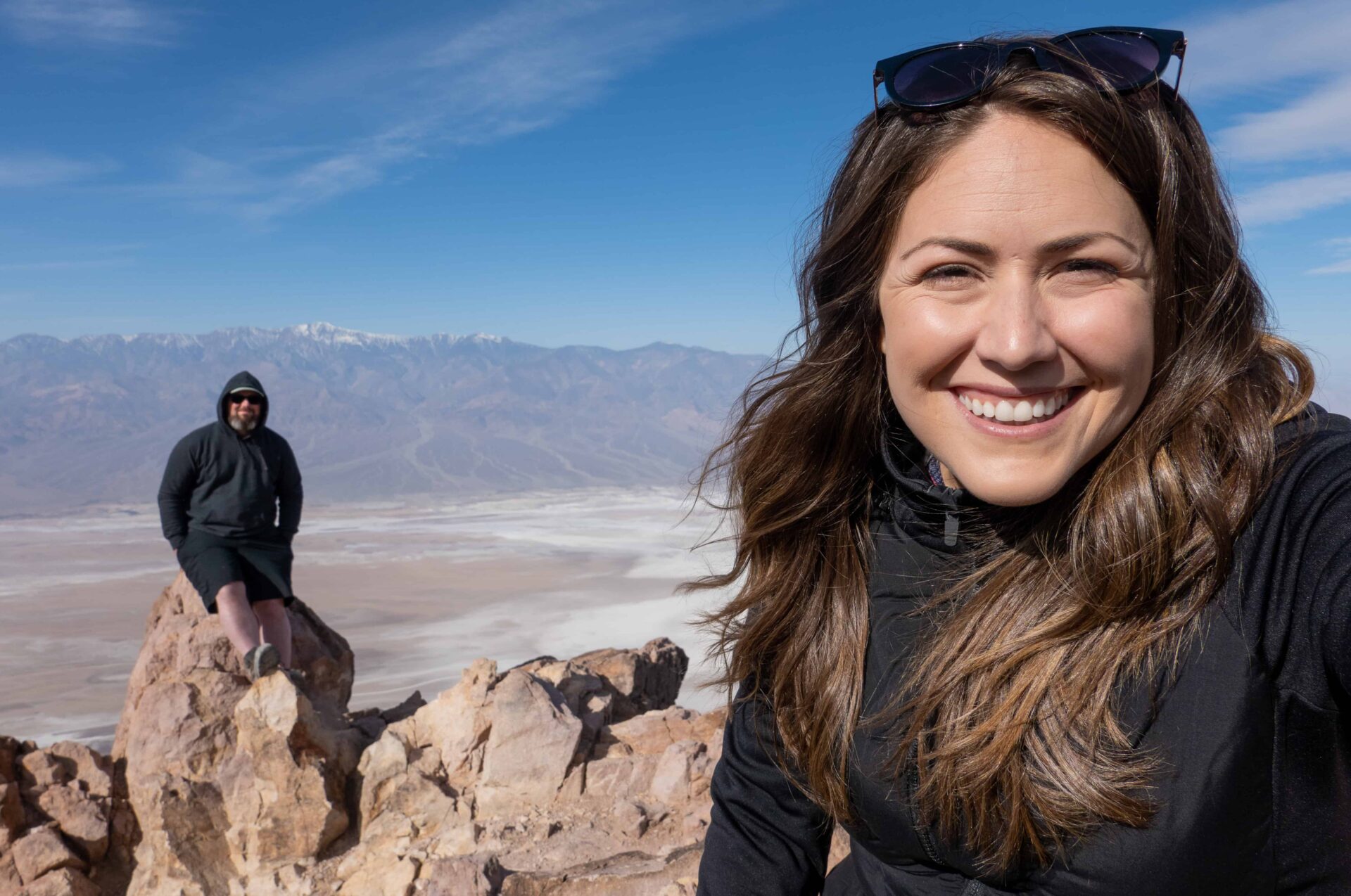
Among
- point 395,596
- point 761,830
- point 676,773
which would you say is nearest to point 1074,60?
point 761,830

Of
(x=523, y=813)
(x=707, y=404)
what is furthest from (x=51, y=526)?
(x=707, y=404)

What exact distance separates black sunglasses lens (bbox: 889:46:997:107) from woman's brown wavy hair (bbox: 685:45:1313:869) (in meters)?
0.03

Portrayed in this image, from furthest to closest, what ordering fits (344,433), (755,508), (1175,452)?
(344,433), (755,508), (1175,452)

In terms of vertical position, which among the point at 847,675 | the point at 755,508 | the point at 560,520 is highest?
the point at 755,508

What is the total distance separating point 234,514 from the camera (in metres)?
5.89

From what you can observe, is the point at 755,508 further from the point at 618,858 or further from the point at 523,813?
the point at 523,813

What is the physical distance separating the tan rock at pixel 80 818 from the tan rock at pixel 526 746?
73.5 inches

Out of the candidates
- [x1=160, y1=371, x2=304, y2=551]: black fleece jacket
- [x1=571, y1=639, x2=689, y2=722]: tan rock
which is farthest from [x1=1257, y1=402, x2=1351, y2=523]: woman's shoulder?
[x1=160, y1=371, x2=304, y2=551]: black fleece jacket

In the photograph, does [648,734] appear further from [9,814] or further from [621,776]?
[9,814]

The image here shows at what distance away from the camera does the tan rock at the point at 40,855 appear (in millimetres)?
4020

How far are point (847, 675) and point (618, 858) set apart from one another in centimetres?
195

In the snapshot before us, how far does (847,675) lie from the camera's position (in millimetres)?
1492

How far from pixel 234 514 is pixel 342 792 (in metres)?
2.35

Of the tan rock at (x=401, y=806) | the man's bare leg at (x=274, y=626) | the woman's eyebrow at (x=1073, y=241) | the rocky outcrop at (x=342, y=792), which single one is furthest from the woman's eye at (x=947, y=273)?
the man's bare leg at (x=274, y=626)
